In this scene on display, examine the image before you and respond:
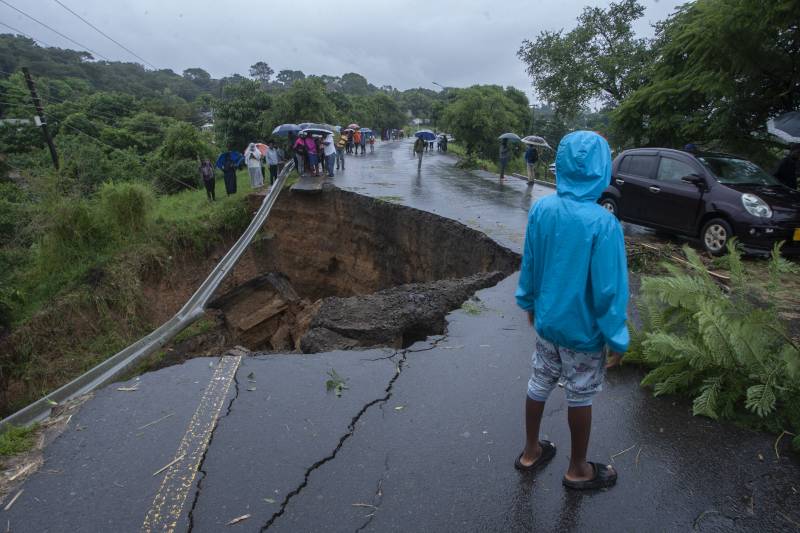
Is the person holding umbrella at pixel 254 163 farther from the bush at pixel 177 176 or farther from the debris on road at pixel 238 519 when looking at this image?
the debris on road at pixel 238 519

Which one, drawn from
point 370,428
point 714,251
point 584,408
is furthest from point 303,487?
point 714,251

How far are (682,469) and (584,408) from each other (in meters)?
0.98

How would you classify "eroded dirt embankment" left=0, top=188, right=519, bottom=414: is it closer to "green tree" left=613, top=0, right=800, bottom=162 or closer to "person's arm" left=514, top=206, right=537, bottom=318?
"person's arm" left=514, top=206, right=537, bottom=318

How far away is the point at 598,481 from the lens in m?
2.73

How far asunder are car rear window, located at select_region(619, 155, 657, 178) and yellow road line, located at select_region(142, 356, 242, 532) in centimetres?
817

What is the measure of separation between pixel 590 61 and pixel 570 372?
2293 centimetres

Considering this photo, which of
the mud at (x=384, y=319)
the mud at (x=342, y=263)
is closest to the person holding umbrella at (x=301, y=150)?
the mud at (x=342, y=263)

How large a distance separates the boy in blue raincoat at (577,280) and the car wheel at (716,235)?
627cm

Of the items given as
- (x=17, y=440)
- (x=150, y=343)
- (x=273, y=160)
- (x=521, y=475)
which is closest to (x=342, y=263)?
(x=273, y=160)

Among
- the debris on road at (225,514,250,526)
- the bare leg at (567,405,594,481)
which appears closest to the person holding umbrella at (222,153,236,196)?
the debris on road at (225,514,250,526)

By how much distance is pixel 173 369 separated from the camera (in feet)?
14.2

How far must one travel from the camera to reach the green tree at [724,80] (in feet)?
28.7

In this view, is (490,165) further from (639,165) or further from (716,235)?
Answer: (716,235)

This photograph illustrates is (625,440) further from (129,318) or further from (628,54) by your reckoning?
(628,54)
